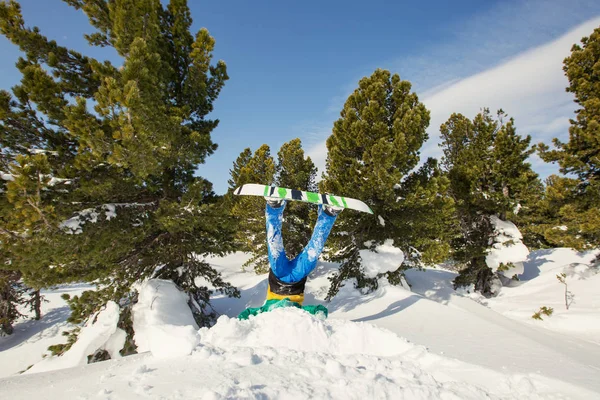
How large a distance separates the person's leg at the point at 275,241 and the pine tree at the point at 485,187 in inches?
414

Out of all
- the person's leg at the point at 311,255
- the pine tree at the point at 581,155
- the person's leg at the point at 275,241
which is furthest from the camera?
the pine tree at the point at 581,155

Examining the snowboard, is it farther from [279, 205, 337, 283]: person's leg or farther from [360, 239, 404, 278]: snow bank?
[360, 239, 404, 278]: snow bank

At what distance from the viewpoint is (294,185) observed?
13.9m

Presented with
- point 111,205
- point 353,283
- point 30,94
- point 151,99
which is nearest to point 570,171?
point 353,283

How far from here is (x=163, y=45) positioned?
6891mm

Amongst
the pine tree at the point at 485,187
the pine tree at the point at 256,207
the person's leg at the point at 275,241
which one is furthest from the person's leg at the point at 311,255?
the pine tree at the point at 485,187

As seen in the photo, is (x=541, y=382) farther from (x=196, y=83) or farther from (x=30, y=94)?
(x=30, y=94)

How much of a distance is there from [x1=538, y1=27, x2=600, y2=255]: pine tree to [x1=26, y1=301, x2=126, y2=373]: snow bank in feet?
51.8

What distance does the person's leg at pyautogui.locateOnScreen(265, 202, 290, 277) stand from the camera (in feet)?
18.1

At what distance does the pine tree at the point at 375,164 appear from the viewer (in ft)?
30.3

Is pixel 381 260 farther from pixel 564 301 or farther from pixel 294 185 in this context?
pixel 564 301

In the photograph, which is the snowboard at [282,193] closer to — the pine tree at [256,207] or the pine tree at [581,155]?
the pine tree at [256,207]

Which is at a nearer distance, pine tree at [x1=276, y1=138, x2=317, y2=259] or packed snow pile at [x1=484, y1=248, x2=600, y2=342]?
packed snow pile at [x1=484, y1=248, x2=600, y2=342]

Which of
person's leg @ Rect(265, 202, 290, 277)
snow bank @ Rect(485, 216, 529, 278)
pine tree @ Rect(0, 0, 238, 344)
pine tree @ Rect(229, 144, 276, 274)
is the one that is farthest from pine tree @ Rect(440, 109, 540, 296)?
pine tree @ Rect(0, 0, 238, 344)
